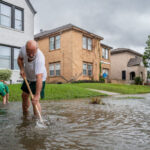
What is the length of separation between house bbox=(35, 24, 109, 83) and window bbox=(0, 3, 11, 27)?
740 centimetres

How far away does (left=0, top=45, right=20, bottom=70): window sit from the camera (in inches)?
554

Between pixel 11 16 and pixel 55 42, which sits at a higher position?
pixel 11 16

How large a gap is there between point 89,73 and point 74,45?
4.35 m

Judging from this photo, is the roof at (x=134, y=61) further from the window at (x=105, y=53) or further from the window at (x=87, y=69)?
Result: the window at (x=87, y=69)

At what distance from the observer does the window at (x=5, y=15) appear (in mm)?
14096

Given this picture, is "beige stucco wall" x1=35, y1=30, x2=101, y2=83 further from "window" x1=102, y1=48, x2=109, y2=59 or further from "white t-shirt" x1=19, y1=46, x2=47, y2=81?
"white t-shirt" x1=19, y1=46, x2=47, y2=81

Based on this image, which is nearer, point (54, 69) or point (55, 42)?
point (54, 69)

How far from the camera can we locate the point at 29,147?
2217 mm

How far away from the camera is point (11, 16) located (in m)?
14.6

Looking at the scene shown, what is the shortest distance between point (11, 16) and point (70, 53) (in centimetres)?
766

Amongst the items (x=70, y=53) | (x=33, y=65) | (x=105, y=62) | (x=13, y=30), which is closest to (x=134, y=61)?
(x=105, y=62)

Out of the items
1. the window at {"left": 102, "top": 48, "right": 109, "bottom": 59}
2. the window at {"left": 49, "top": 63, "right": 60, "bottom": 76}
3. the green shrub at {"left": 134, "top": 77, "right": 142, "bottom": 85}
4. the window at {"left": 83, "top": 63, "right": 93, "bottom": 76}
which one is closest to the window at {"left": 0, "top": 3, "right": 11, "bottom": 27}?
the window at {"left": 49, "top": 63, "right": 60, "bottom": 76}

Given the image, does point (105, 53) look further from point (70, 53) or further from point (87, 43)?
point (70, 53)

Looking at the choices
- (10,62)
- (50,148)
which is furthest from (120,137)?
(10,62)
